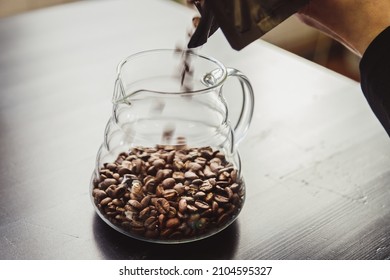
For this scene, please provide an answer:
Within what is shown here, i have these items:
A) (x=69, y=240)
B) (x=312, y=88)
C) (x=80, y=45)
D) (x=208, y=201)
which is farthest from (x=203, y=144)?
(x=80, y=45)

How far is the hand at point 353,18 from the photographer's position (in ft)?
2.47

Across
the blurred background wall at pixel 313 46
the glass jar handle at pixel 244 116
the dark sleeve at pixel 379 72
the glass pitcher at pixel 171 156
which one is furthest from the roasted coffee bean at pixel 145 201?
the blurred background wall at pixel 313 46

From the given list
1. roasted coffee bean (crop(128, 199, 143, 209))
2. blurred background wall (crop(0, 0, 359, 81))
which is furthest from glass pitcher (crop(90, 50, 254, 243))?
blurred background wall (crop(0, 0, 359, 81))

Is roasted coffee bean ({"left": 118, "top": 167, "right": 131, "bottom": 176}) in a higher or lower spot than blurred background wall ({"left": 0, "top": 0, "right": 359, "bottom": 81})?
higher

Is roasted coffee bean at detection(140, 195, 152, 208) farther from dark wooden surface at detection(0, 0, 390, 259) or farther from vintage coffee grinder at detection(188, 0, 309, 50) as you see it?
vintage coffee grinder at detection(188, 0, 309, 50)

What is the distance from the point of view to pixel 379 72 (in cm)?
69

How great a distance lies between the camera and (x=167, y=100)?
67cm

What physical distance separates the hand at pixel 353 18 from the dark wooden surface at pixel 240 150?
0.18 metres

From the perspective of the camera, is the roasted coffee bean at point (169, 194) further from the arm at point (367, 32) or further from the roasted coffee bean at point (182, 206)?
the arm at point (367, 32)

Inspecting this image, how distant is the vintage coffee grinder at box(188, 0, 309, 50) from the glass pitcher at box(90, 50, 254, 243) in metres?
0.06

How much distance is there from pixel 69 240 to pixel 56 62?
1.62 feet

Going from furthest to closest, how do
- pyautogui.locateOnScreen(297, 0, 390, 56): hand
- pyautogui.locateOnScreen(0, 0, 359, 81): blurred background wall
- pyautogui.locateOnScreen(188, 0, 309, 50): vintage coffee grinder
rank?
pyautogui.locateOnScreen(0, 0, 359, 81): blurred background wall
pyautogui.locateOnScreen(297, 0, 390, 56): hand
pyautogui.locateOnScreen(188, 0, 309, 50): vintage coffee grinder

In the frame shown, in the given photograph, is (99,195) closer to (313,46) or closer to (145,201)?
(145,201)

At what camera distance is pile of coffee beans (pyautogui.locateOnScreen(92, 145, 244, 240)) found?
66 centimetres
